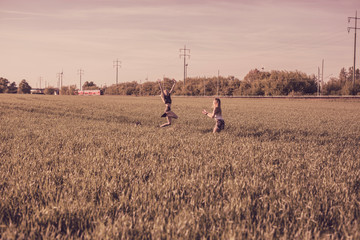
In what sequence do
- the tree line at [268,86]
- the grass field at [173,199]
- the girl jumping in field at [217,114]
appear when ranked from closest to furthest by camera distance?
the grass field at [173,199] < the girl jumping in field at [217,114] < the tree line at [268,86]

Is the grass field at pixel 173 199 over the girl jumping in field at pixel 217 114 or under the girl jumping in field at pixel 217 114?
under

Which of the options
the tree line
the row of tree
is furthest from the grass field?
the row of tree

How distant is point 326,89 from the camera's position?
82.0 meters

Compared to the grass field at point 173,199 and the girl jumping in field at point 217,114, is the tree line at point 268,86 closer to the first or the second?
the girl jumping in field at point 217,114

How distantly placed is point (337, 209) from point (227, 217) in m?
1.41

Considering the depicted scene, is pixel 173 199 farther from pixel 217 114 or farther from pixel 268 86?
pixel 268 86

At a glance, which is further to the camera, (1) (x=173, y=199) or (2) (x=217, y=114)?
(2) (x=217, y=114)

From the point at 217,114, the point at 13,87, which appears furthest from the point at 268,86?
the point at 13,87

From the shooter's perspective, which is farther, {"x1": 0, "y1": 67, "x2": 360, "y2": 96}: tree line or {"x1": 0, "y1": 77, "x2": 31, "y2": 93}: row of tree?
{"x1": 0, "y1": 77, "x2": 31, "y2": 93}: row of tree

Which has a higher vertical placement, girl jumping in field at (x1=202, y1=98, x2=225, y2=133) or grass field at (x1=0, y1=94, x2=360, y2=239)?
girl jumping in field at (x1=202, y1=98, x2=225, y2=133)

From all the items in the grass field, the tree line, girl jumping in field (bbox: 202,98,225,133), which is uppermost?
the tree line

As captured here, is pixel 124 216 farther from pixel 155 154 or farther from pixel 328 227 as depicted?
pixel 155 154

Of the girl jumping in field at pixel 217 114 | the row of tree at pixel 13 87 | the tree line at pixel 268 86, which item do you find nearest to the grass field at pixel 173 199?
the girl jumping in field at pixel 217 114

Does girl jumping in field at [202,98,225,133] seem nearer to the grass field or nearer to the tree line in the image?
the grass field
